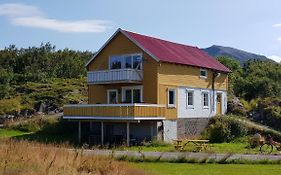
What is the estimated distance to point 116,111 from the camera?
112 feet

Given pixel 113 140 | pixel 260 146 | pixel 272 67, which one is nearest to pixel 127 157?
pixel 260 146

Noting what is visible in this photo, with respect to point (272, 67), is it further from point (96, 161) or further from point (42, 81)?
point (96, 161)

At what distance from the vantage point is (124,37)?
128ft

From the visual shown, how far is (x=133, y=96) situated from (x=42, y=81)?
26.1 m

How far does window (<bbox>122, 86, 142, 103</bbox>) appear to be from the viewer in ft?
126

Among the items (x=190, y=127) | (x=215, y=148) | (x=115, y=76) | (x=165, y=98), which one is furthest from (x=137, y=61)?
(x=215, y=148)

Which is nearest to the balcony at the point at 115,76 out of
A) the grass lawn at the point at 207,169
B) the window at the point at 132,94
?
the window at the point at 132,94

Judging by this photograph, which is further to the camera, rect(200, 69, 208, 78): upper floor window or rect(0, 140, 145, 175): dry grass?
rect(200, 69, 208, 78): upper floor window

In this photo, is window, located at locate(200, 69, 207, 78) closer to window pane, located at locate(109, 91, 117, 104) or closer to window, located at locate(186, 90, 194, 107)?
window, located at locate(186, 90, 194, 107)

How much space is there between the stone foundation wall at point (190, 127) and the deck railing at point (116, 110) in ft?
11.3

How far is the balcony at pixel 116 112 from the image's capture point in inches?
1324

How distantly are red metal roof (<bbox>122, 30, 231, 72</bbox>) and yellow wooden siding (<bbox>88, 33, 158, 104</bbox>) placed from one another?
1.95 ft

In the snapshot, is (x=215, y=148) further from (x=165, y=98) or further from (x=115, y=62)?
(x=115, y=62)

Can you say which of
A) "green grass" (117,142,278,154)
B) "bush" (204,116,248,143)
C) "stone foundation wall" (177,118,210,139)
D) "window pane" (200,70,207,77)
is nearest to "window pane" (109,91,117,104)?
"stone foundation wall" (177,118,210,139)
